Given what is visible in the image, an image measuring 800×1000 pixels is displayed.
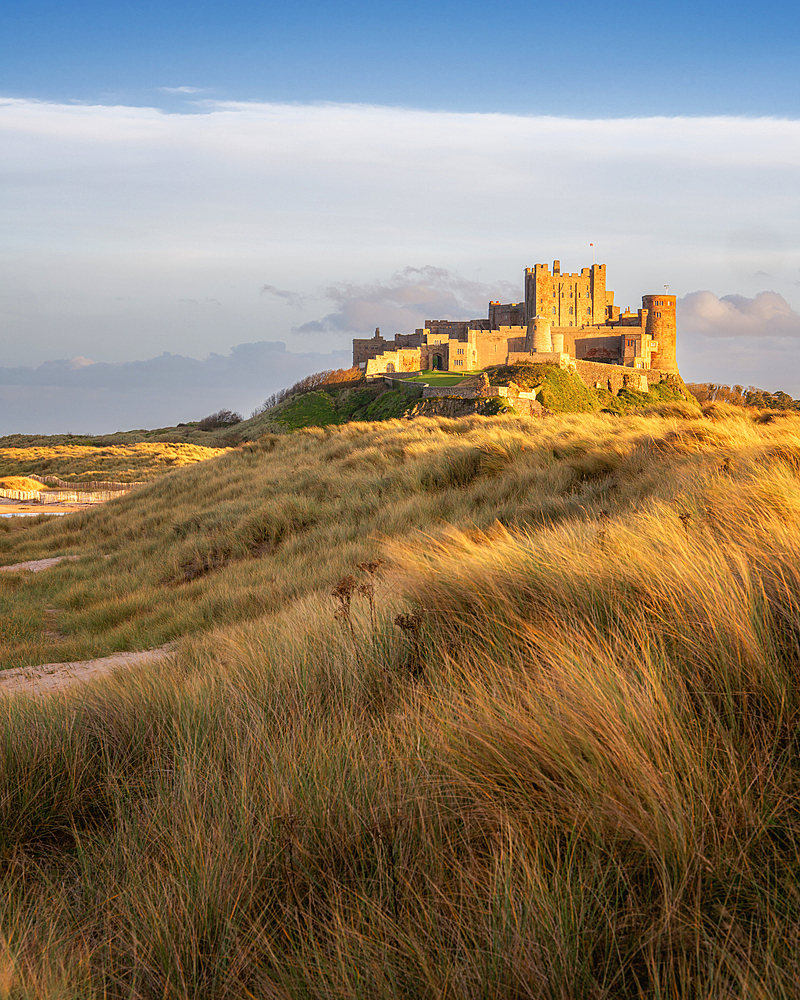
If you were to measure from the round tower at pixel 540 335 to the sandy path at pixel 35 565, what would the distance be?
53.2 meters

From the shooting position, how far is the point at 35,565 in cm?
1227

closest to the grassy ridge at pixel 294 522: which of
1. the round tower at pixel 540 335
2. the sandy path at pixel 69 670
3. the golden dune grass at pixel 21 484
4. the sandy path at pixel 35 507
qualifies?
the sandy path at pixel 69 670

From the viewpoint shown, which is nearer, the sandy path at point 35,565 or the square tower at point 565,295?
the sandy path at point 35,565

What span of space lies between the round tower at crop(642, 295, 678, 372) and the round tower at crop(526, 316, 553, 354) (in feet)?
44.3

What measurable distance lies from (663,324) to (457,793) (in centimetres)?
7455

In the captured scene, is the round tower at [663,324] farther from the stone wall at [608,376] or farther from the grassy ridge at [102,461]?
the grassy ridge at [102,461]

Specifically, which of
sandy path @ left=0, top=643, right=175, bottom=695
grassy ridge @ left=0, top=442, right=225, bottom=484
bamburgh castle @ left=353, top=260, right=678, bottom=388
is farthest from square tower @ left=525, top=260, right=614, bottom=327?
sandy path @ left=0, top=643, right=175, bottom=695

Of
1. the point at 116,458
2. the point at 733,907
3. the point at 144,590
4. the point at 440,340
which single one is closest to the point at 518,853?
the point at 733,907

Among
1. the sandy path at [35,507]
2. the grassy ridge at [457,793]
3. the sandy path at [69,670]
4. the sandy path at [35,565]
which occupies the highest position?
the grassy ridge at [457,793]

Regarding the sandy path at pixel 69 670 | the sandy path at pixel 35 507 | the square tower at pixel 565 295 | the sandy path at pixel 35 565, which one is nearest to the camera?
the sandy path at pixel 69 670

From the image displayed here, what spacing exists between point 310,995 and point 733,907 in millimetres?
840

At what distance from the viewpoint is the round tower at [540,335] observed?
60.9 m

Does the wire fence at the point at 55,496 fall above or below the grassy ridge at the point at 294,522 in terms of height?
below

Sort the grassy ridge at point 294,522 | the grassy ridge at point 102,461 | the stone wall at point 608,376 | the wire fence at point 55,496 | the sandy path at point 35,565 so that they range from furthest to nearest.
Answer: the stone wall at point 608,376
the grassy ridge at point 102,461
the wire fence at point 55,496
the sandy path at point 35,565
the grassy ridge at point 294,522
